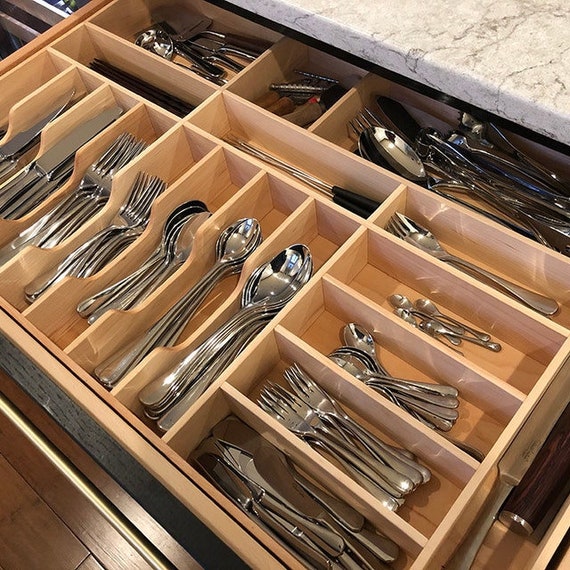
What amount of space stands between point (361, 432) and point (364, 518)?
0.10m

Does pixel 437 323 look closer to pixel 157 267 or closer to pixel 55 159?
pixel 157 267

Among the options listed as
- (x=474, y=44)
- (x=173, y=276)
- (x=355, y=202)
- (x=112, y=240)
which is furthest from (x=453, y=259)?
(x=112, y=240)

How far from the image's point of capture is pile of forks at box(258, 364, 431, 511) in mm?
691

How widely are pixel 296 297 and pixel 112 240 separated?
1.06 ft

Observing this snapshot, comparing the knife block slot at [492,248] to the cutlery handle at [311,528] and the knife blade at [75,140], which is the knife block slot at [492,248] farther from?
the knife blade at [75,140]

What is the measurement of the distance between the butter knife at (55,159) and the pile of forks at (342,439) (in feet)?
1.76

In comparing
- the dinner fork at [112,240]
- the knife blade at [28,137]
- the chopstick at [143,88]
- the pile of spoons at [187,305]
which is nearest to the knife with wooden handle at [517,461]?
the pile of spoons at [187,305]

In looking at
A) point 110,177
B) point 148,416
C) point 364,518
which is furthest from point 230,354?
point 110,177

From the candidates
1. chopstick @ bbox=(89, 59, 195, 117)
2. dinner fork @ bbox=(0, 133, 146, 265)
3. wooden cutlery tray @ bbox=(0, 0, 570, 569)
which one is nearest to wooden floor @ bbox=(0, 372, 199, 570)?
dinner fork @ bbox=(0, 133, 146, 265)

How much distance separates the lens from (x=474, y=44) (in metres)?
0.75

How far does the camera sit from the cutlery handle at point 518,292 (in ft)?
2.60

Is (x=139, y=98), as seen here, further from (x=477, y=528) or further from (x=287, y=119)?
(x=477, y=528)

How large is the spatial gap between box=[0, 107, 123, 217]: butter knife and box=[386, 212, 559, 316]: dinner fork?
533 millimetres

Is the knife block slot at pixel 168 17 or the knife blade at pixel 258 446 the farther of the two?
the knife block slot at pixel 168 17
